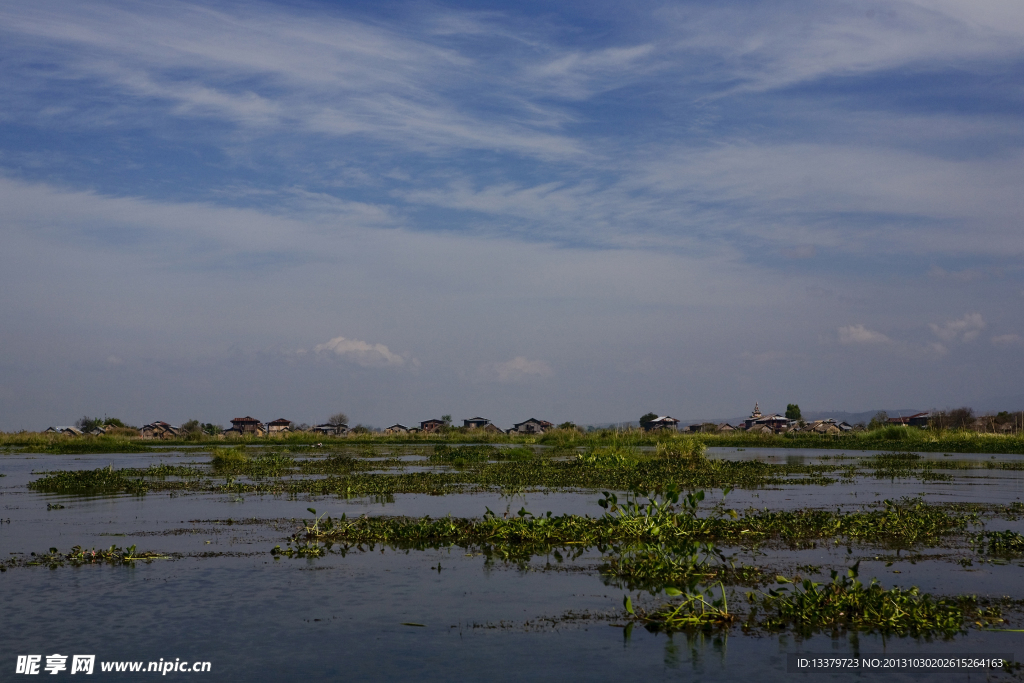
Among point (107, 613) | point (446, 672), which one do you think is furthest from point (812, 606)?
point (107, 613)

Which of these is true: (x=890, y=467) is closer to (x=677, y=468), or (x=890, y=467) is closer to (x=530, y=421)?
(x=677, y=468)

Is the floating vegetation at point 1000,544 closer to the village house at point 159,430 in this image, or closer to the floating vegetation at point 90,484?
the floating vegetation at point 90,484

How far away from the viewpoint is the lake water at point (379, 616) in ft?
28.7

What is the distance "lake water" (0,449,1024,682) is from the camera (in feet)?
28.7

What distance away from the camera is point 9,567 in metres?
13.8

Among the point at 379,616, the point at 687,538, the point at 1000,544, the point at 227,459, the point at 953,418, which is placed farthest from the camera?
the point at 953,418

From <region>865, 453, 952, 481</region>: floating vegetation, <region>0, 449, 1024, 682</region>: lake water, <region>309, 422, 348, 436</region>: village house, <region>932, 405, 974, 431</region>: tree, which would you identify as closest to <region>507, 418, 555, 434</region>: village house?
<region>309, 422, 348, 436</region>: village house

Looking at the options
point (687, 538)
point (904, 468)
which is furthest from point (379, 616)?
point (904, 468)

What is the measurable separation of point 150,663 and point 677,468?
26637 mm

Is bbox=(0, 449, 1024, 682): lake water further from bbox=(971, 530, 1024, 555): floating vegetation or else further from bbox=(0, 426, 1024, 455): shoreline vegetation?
bbox=(0, 426, 1024, 455): shoreline vegetation

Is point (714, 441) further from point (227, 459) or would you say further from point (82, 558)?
point (82, 558)

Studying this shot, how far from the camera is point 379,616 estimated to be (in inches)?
421

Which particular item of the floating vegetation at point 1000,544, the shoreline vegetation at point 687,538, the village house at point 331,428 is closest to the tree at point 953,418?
the shoreline vegetation at point 687,538

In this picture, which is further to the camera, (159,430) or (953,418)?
(159,430)
